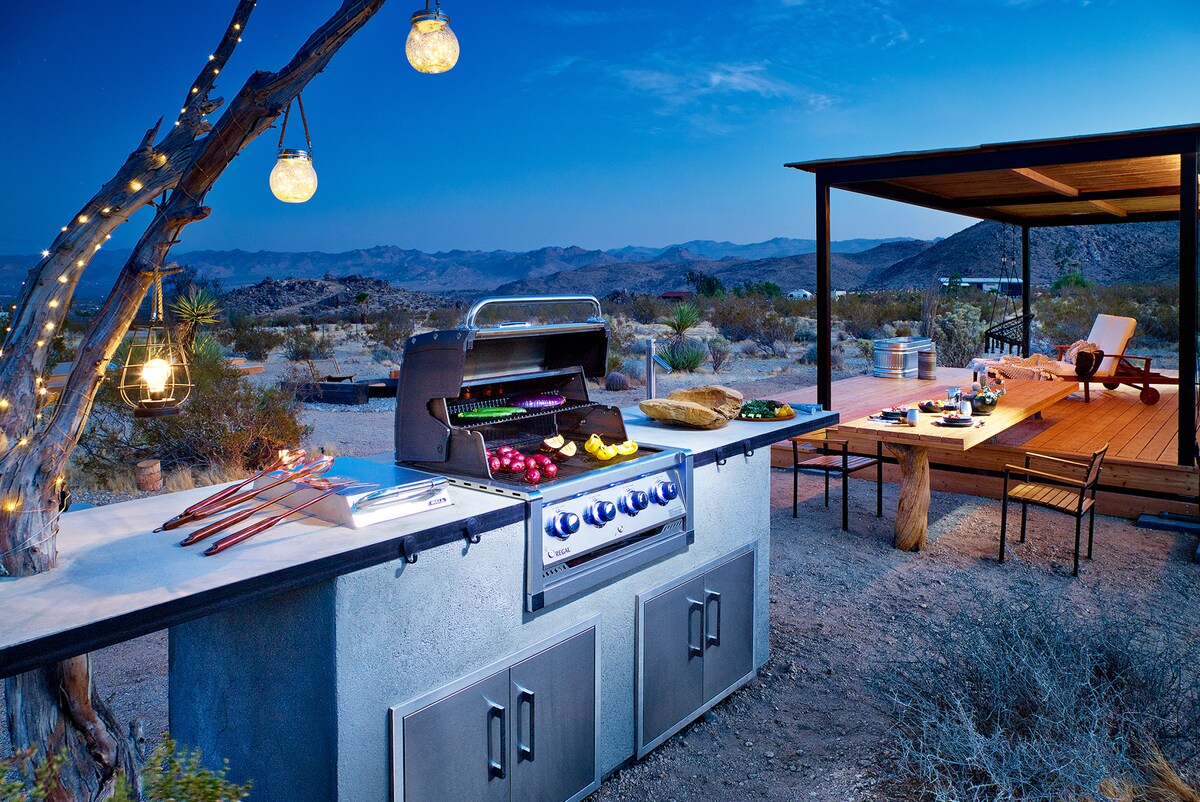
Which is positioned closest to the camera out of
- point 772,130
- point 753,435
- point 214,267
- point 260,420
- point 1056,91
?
point 753,435

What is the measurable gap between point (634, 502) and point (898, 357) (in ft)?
28.1

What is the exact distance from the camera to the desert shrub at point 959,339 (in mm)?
16078

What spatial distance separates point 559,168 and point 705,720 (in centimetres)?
5239

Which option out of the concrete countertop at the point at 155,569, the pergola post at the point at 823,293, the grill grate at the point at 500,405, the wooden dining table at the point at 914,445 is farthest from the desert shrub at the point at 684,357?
the concrete countertop at the point at 155,569

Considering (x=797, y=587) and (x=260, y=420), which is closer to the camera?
(x=797, y=587)

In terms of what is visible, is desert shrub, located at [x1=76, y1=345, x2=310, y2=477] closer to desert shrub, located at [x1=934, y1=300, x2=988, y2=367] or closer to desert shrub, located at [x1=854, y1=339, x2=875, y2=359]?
desert shrub, located at [x1=934, y1=300, x2=988, y2=367]

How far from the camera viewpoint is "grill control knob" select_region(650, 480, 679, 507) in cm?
291

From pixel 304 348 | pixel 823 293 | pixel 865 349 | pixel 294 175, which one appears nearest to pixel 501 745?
pixel 294 175

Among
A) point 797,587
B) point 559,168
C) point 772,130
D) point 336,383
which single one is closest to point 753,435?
point 797,587

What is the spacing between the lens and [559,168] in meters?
53.2

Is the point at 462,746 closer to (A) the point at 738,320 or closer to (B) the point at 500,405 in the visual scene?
(B) the point at 500,405

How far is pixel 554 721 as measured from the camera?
2.63 m

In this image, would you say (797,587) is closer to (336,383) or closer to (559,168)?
(336,383)

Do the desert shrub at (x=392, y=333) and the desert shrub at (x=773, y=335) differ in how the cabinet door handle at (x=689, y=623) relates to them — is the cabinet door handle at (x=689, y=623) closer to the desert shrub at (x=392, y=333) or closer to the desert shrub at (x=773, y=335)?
the desert shrub at (x=392, y=333)
